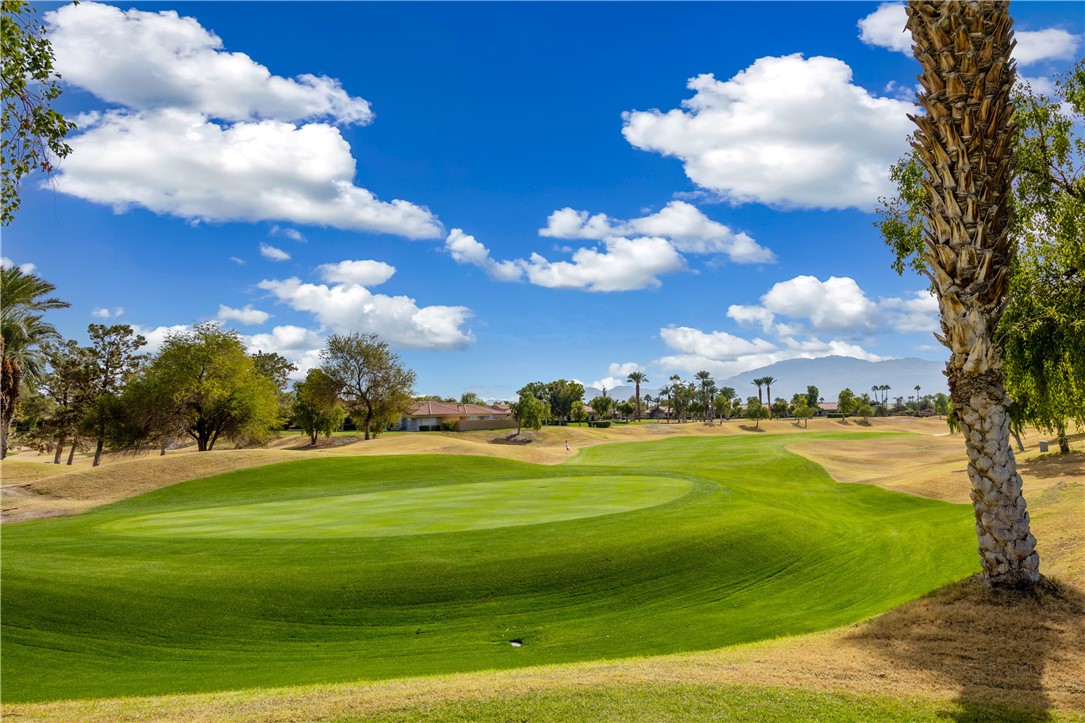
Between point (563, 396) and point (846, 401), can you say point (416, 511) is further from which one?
point (846, 401)

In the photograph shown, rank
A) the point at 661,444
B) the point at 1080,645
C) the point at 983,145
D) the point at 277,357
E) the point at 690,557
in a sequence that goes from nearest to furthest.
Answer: the point at 1080,645, the point at 983,145, the point at 690,557, the point at 661,444, the point at 277,357

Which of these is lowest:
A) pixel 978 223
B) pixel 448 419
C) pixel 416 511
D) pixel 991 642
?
pixel 416 511

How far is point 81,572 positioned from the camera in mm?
16516

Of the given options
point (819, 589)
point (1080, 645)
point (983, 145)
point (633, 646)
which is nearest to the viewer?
point (1080, 645)

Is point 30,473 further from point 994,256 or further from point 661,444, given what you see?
point 661,444

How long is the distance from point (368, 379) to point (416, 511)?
207 ft

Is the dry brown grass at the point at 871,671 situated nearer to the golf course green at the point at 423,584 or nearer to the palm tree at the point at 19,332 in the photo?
the golf course green at the point at 423,584

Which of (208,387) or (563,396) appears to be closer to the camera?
(208,387)

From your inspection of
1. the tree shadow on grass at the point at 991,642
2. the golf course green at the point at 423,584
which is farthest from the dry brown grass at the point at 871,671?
the golf course green at the point at 423,584

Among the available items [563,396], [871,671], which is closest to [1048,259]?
[871,671]

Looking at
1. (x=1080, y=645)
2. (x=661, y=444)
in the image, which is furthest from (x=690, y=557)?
(x=661, y=444)

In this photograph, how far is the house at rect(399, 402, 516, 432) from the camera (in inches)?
5015

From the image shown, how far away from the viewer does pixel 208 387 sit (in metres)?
58.5

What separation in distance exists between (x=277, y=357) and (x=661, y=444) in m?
72.4
